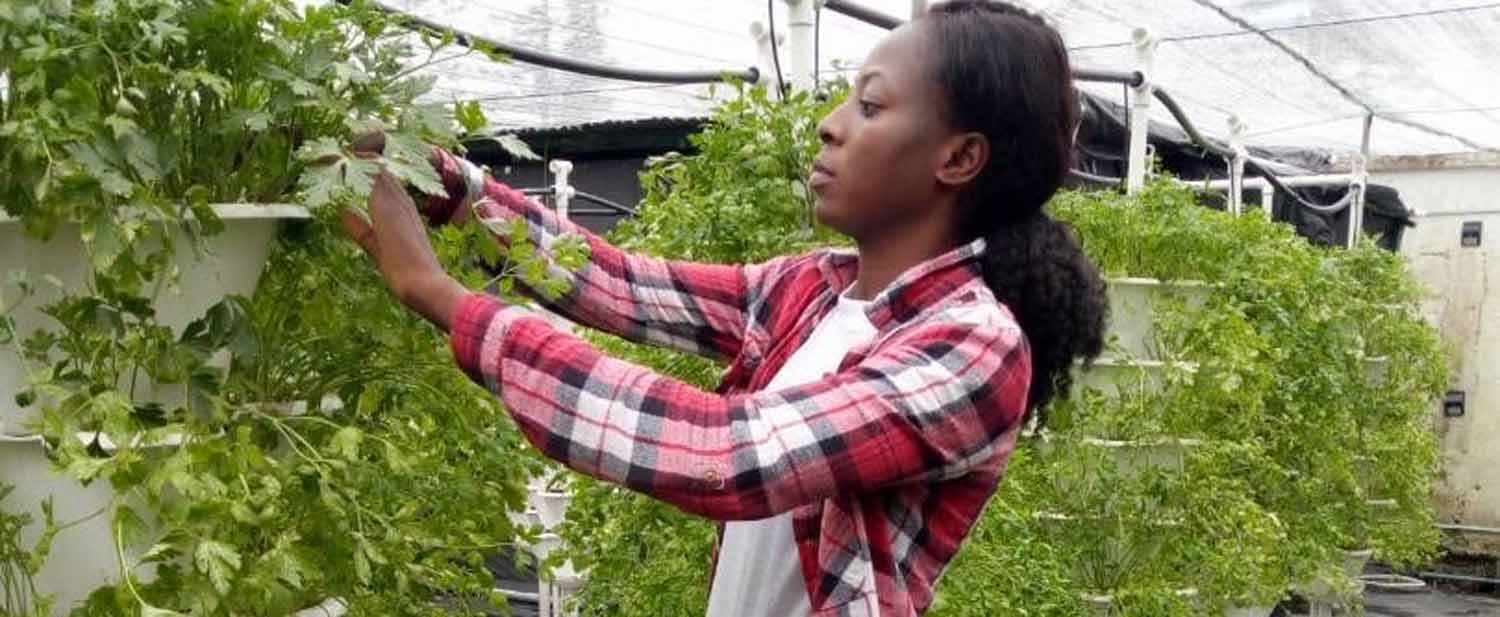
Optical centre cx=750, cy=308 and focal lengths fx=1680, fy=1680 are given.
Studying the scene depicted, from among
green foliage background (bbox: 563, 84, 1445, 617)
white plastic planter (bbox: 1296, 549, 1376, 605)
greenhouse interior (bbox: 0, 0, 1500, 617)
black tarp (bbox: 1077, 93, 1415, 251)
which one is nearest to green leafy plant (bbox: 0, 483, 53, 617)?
greenhouse interior (bbox: 0, 0, 1500, 617)

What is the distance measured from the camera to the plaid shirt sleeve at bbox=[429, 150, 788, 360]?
1.41 m

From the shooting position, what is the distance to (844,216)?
50.0 inches

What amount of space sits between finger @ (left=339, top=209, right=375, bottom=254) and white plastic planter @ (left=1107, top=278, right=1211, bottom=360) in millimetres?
2101

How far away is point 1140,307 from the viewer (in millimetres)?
3135

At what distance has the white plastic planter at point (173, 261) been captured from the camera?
1045 mm

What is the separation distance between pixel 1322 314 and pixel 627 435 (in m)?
3.53

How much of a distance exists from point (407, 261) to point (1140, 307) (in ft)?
7.38

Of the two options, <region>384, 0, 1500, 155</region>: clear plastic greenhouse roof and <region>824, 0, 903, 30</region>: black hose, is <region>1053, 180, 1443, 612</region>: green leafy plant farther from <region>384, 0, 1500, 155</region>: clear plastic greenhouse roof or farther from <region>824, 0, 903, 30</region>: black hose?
<region>384, 0, 1500, 155</region>: clear plastic greenhouse roof

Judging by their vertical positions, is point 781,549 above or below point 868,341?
below

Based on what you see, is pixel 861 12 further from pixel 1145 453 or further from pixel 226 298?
pixel 226 298

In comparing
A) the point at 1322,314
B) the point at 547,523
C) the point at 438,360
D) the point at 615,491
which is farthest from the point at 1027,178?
the point at 1322,314

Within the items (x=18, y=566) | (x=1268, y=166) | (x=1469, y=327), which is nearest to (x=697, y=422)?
(x=18, y=566)

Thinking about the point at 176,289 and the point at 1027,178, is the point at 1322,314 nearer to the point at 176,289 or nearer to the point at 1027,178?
the point at 1027,178

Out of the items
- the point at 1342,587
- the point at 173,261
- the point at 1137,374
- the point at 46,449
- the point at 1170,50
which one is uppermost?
the point at 1170,50
